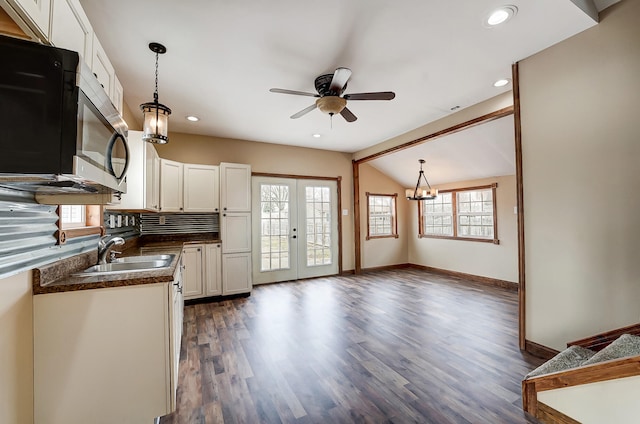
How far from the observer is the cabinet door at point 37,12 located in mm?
911

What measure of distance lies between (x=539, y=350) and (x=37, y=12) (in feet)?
12.9

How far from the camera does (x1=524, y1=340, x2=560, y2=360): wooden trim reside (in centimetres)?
240

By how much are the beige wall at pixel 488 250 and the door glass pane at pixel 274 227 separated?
3.47 meters

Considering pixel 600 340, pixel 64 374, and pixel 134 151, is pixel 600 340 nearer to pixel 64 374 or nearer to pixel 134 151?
pixel 64 374

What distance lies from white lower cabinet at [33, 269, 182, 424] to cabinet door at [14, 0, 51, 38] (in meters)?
1.31

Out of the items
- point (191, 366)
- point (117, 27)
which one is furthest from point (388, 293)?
point (117, 27)

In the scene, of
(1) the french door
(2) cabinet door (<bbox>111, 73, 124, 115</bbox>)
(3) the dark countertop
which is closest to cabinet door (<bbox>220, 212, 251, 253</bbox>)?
(1) the french door

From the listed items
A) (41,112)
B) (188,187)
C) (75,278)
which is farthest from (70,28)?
(188,187)

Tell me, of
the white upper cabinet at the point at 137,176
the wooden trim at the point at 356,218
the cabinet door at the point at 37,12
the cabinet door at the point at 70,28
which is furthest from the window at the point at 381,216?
the cabinet door at the point at 37,12

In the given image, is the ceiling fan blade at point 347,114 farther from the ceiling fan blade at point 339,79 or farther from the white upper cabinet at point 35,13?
the white upper cabinet at point 35,13

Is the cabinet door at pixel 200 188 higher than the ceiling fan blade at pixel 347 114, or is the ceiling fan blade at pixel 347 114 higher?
the ceiling fan blade at pixel 347 114

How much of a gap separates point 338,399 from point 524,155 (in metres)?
2.71

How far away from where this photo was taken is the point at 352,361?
2.46 meters

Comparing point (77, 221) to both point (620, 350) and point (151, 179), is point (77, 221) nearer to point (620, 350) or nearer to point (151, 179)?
point (151, 179)
